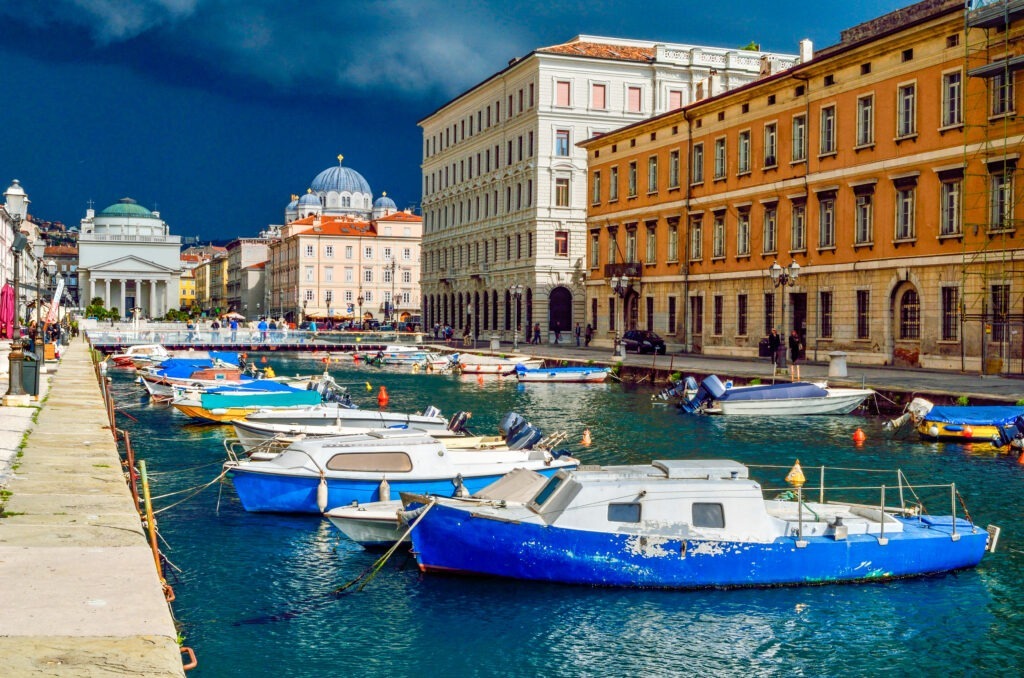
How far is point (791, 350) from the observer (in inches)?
1962

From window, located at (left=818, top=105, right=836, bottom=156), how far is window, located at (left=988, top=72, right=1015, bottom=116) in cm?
957

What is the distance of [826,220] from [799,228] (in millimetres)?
2027

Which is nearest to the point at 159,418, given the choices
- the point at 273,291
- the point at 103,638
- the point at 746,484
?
the point at 746,484

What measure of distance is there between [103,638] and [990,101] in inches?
1579

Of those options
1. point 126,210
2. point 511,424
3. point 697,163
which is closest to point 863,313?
point 697,163

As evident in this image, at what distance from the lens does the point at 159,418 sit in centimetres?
3778

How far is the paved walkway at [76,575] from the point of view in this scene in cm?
858

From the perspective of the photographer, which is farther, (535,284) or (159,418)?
(535,284)

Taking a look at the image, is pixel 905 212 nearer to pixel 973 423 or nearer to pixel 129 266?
pixel 973 423

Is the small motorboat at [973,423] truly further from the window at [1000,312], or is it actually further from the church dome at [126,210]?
the church dome at [126,210]

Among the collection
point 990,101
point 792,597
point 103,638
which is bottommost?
point 792,597

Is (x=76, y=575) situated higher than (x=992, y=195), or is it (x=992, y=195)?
(x=992, y=195)

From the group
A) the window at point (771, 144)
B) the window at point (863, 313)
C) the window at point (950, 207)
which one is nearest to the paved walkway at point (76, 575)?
the window at point (950, 207)

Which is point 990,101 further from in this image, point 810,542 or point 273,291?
point 273,291
